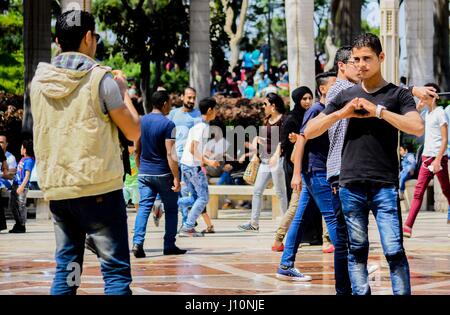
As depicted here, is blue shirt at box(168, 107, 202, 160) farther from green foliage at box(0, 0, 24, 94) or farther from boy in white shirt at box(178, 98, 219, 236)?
green foliage at box(0, 0, 24, 94)

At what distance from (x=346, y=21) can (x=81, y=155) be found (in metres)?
26.9

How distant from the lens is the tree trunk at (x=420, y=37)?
29328 millimetres

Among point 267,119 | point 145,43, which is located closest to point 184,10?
point 145,43

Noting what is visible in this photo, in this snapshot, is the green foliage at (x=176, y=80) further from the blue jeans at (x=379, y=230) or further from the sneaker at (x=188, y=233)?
the blue jeans at (x=379, y=230)

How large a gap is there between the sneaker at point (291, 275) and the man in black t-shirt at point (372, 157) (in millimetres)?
2869

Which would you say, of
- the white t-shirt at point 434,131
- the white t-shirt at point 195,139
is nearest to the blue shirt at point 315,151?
the white t-shirt at point 434,131

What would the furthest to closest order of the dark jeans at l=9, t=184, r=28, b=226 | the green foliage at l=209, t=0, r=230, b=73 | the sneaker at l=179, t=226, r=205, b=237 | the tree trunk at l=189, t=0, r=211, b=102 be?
the green foliage at l=209, t=0, r=230, b=73, the tree trunk at l=189, t=0, r=211, b=102, the dark jeans at l=9, t=184, r=28, b=226, the sneaker at l=179, t=226, r=205, b=237

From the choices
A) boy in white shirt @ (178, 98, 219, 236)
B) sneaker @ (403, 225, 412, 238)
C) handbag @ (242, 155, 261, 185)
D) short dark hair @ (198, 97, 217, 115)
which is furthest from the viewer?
handbag @ (242, 155, 261, 185)

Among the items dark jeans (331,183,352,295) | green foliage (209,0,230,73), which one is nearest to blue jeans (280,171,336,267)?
dark jeans (331,183,352,295)

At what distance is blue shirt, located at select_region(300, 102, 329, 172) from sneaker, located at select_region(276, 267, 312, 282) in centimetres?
95

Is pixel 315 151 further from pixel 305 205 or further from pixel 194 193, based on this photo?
pixel 194 193

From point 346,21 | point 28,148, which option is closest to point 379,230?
point 28,148

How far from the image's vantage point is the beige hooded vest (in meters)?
6.70
